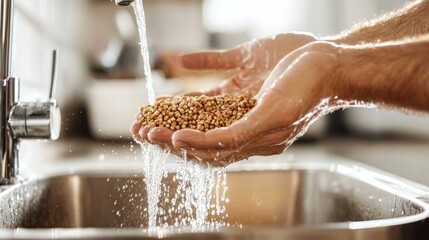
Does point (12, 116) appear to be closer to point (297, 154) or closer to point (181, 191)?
point (181, 191)

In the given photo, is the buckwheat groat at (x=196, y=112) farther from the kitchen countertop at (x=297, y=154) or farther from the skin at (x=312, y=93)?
the kitchen countertop at (x=297, y=154)

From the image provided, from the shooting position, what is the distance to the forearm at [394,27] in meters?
0.94

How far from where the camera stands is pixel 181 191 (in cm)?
97

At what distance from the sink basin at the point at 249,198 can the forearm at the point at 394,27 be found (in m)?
0.23

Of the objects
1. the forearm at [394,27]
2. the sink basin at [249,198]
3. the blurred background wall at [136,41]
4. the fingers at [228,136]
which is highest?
the blurred background wall at [136,41]

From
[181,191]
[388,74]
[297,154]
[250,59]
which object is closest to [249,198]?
[181,191]

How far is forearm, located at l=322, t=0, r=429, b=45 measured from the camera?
3.09 feet

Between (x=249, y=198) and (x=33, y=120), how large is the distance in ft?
1.28

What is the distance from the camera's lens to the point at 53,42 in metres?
1.78

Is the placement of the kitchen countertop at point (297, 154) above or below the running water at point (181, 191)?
above

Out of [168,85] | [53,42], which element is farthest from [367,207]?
[168,85]

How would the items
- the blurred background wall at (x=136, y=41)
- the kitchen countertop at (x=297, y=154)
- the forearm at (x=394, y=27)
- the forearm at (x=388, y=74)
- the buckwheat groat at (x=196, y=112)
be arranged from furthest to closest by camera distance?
the blurred background wall at (x=136, y=41)
the kitchen countertop at (x=297, y=154)
the forearm at (x=394, y=27)
the buckwheat groat at (x=196, y=112)
the forearm at (x=388, y=74)

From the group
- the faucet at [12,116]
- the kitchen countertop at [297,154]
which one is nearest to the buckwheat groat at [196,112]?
the faucet at [12,116]

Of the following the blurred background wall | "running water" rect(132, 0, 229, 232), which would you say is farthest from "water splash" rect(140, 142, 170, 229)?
the blurred background wall
